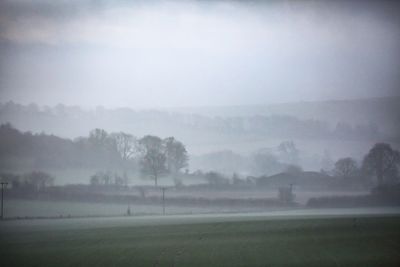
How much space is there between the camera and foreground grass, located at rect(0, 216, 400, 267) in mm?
14992

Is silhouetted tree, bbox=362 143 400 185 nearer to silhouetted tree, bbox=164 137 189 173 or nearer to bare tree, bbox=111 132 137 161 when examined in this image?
silhouetted tree, bbox=164 137 189 173

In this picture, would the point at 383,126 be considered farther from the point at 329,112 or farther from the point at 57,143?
the point at 57,143

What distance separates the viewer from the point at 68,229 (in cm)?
2047

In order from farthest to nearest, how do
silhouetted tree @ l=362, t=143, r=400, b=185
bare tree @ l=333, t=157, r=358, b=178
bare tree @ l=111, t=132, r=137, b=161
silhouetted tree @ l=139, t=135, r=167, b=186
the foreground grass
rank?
1. bare tree @ l=333, t=157, r=358, b=178
2. silhouetted tree @ l=362, t=143, r=400, b=185
3. silhouetted tree @ l=139, t=135, r=167, b=186
4. bare tree @ l=111, t=132, r=137, b=161
5. the foreground grass

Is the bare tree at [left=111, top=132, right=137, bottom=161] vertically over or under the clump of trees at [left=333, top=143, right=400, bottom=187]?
over

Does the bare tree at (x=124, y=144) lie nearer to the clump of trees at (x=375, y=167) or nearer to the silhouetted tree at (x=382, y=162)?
the clump of trees at (x=375, y=167)

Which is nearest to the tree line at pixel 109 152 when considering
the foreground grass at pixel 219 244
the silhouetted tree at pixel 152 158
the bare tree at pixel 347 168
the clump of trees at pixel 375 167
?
the silhouetted tree at pixel 152 158

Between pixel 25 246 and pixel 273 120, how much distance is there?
1034cm

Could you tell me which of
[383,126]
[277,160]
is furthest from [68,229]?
[383,126]

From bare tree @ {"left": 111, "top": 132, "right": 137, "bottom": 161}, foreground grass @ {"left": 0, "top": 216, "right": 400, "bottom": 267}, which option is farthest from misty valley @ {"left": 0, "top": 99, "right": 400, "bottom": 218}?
foreground grass @ {"left": 0, "top": 216, "right": 400, "bottom": 267}

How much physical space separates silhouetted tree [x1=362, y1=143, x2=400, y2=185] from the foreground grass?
1714 mm

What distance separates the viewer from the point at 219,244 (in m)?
17.4

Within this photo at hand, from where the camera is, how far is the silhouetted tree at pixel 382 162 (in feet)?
72.3

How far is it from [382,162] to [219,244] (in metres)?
8.58
